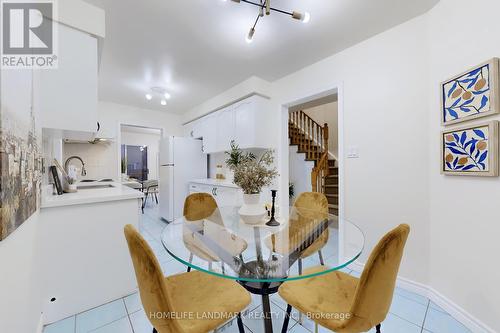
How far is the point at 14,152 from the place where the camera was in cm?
77

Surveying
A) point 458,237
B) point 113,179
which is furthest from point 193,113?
point 458,237

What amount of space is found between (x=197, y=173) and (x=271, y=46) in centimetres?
302

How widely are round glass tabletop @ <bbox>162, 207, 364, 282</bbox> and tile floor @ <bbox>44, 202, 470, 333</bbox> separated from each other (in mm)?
456

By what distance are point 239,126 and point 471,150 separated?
8.76ft

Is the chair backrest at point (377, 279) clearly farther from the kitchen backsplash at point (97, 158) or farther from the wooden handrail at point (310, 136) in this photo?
the kitchen backsplash at point (97, 158)

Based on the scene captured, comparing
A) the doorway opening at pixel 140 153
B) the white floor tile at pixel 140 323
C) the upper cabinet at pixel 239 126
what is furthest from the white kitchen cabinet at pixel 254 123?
the doorway opening at pixel 140 153

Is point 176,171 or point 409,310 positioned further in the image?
point 176,171

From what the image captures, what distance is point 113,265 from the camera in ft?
5.61

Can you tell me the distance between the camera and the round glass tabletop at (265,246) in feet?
3.47

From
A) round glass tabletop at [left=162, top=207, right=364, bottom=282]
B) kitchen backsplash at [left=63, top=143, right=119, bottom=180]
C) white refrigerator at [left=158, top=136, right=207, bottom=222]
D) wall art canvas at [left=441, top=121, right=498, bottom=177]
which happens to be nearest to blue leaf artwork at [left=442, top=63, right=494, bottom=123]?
wall art canvas at [left=441, top=121, right=498, bottom=177]

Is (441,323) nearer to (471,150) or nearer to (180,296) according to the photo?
(471,150)

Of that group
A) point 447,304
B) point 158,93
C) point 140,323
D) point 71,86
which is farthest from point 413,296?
point 158,93

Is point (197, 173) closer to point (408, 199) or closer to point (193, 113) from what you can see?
point (193, 113)

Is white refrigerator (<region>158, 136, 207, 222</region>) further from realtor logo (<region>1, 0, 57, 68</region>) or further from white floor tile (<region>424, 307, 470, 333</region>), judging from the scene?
white floor tile (<region>424, 307, 470, 333</region>)
